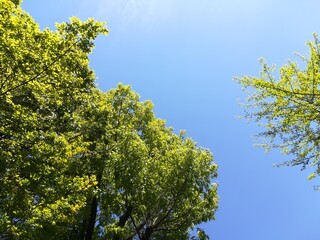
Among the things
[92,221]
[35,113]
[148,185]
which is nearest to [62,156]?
[35,113]

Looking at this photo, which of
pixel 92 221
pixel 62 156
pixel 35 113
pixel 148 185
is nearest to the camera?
pixel 35 113

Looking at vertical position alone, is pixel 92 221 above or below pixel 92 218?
below

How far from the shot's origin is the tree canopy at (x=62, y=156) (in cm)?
959

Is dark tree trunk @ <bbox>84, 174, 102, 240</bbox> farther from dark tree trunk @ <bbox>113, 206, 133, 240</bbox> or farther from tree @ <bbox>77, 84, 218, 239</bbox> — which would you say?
dark tree trunk @ <bbox>113, 206, 133, 240</bbox>

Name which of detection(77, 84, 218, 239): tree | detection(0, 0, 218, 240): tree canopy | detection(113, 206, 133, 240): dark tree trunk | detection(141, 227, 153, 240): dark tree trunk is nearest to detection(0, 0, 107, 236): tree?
detection(0, 0, 218, 240): tree canopy

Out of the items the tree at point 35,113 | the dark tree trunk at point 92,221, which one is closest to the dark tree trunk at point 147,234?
the dark tree trunk at point 92,221

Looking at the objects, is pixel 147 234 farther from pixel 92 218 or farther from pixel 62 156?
pixel 62 156

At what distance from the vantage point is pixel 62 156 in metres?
10.6

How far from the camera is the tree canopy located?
9.59 metres

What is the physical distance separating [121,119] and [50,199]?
8303 mm

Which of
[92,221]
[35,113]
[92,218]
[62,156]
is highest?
[92,218]

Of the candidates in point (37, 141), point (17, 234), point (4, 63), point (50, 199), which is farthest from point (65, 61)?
point (17, 234)

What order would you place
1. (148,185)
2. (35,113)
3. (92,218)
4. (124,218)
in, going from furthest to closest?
(124,218) → (92,218) → (148,185) → (35,113)

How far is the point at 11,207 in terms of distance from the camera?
1024 cm
